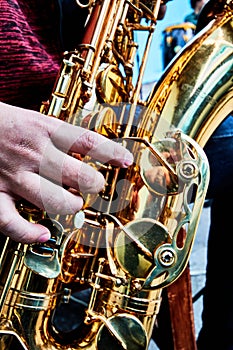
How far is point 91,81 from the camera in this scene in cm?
74

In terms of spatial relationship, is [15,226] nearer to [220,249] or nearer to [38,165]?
[38,165]

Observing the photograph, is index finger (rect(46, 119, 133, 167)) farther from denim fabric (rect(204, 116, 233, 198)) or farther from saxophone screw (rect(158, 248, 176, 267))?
denim fabric (rect(204, 116, 233, 198))

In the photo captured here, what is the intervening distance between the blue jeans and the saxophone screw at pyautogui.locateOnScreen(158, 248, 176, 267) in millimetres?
327

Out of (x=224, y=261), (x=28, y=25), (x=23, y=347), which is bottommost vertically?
(x=23, y=347)

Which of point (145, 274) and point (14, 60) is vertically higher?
point (14, 60)

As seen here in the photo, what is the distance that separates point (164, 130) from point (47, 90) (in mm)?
244

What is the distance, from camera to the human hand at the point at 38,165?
57 centimetres

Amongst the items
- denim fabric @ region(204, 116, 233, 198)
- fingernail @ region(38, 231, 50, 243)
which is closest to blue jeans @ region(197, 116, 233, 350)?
denim fabric @ region(204, 116, 233, 198)

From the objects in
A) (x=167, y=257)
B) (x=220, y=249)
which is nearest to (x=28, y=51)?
(x=167, y=257)

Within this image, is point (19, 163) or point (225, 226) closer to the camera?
point (19, 163)

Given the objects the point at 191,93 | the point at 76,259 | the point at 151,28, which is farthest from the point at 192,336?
the point at 151,28

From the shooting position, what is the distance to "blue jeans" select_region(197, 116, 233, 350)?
36.8 inches

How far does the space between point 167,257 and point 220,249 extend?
1.40ft

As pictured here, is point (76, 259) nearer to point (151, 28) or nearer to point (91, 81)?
point (91, 81)
